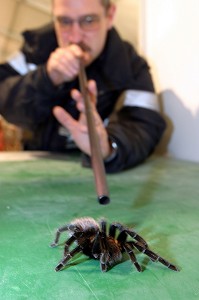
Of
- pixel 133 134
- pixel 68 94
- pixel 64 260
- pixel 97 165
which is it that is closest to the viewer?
pixel 64 260

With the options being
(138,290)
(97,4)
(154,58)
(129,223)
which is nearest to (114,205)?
(129,223)

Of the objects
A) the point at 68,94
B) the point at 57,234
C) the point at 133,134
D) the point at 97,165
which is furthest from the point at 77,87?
the point at 57,234

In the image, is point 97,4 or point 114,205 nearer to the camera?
point 114,205

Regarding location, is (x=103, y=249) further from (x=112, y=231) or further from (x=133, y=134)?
(x=133, y=134)

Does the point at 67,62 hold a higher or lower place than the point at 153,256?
higher

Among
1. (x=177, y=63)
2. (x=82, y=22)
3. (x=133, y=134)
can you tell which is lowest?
(x=133, y=134)

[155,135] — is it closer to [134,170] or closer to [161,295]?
[134,170]

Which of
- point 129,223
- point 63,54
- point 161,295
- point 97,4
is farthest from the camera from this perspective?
point 97,4

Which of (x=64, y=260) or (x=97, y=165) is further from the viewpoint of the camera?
(x=97, y=165)

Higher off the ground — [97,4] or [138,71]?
[97,4]
